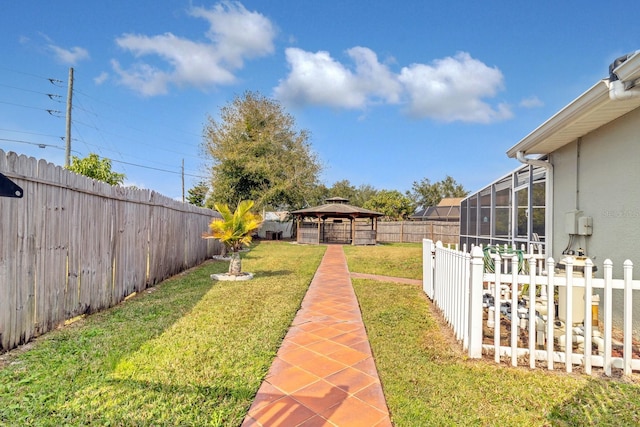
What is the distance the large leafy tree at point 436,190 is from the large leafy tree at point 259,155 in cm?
3224

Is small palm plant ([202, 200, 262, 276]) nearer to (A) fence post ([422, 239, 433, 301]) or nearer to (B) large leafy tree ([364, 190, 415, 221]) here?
(A) fence post ([422, 239, 433, 301])

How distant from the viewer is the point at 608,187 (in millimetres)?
4320

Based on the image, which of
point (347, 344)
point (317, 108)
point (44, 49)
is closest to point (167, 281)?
point (347, 344)

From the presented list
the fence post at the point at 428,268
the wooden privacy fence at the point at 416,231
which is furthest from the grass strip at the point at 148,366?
the wooden privacy fence at the point at 416,231

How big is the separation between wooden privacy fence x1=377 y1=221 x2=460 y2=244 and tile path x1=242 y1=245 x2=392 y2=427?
2013 centimetres

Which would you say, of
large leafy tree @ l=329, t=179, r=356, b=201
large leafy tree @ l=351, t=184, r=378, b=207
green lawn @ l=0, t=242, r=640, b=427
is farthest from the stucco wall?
large leafy tree @ l=351, t=184, r=378, b=207

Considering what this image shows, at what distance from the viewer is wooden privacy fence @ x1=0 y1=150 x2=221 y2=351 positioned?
3.31m

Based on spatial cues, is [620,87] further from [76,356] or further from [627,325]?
[76,356]

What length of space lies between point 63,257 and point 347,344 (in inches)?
143

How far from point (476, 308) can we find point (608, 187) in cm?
274

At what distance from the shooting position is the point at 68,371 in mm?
2859

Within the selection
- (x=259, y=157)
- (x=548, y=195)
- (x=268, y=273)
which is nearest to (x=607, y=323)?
(x=548, y=195)

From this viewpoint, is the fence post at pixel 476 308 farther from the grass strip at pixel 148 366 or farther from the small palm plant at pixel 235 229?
the small palm plant at pixel 235 229

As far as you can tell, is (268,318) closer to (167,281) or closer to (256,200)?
(167,281)
